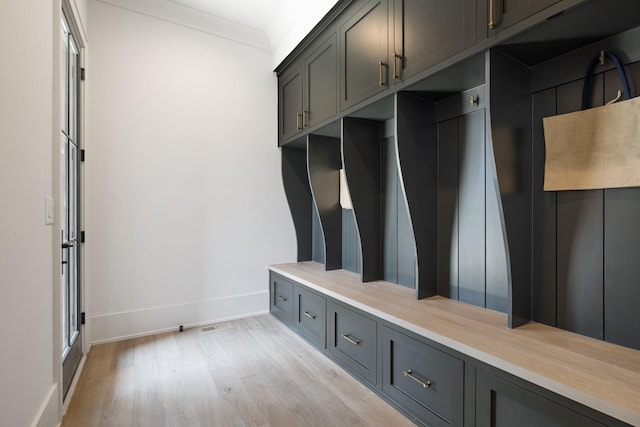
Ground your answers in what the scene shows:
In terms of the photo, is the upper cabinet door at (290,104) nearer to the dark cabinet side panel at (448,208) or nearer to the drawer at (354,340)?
the dark cabinet side panel at (448,208)

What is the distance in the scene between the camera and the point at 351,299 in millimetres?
2023

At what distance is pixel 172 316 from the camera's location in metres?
2.90

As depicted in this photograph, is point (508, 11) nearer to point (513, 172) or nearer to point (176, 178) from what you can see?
point (513, 172)

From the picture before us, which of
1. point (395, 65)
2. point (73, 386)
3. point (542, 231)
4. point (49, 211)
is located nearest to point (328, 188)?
point (395, 65)

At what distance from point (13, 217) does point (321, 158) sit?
2.26 meters

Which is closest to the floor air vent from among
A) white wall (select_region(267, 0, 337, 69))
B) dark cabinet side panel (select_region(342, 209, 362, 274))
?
dark cabinet side panel (select_region(342, 209, 362, 274))

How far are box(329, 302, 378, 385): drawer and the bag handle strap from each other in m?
1.51

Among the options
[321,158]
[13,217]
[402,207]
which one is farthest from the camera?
[321,158]

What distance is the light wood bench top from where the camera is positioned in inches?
37.9

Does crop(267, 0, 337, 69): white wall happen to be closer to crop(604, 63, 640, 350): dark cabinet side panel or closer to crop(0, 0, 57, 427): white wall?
crop(0, 0, 57, 427): white wall

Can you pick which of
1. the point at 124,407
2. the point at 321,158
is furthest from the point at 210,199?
the point at 124,407

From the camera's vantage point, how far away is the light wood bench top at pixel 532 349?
37.9 inches

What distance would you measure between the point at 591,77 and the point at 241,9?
111 inches

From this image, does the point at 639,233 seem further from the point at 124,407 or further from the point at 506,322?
the point at 124,407
